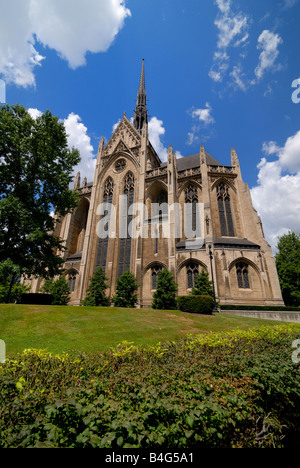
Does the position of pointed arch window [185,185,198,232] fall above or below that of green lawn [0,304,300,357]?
above

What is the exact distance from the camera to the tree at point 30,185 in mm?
15666

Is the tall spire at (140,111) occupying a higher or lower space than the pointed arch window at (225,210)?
higher

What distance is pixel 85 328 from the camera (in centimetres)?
1066

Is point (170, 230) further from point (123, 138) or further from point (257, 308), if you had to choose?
point (123, 138)

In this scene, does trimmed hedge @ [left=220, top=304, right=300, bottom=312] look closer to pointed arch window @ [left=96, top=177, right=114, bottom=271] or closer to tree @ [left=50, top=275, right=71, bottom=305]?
pointed arch window @ [left=96, top=177, right=114, bottom=271]

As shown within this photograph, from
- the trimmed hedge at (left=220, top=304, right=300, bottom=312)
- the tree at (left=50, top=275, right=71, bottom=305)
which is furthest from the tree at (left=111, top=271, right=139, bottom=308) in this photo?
the trimmed hedge at (left=220, top=304, right=300, bottom=312)

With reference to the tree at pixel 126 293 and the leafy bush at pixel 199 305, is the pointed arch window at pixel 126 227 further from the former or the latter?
the leafy bush at pixel 199 305

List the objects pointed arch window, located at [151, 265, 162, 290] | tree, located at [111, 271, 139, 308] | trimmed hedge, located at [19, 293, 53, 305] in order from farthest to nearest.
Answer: pointed arch window, located at [151, 265, 162, 290] < tree, located at [111, 271, 139, 308] < trimmed hedge, located at [19, 293, 53, 305]

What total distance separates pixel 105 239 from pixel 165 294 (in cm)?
1352

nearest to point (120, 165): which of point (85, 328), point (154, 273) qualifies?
point (154, 273)

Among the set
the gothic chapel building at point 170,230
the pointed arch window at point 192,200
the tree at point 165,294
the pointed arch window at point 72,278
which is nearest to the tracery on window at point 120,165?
the gothic chapel building at point 170,230

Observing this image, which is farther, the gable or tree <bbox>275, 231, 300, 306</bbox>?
the gable

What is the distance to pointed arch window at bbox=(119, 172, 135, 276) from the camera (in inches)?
1111

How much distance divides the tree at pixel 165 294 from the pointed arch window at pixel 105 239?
10.4 meters
